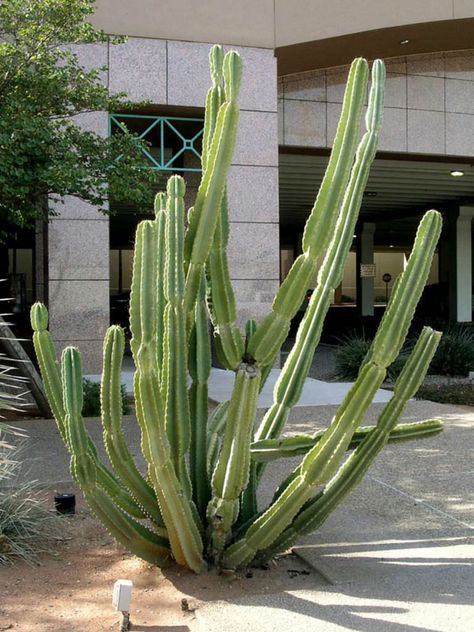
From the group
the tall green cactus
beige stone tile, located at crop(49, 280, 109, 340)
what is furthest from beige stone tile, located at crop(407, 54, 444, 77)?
the tall green cactus

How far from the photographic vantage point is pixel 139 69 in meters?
12.4

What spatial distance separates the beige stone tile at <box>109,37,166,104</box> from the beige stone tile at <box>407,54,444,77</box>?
Answer: 5.26 metres

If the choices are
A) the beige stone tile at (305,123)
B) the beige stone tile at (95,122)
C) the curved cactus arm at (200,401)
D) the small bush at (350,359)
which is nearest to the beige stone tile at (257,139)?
the beige stone tile at (305,123)

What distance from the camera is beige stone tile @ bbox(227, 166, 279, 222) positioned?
506 inches

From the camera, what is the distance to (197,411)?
174 inches

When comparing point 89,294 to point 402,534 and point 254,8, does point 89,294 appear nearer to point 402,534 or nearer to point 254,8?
point 254,8

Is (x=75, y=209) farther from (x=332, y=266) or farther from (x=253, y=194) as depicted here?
(x=332, y=266)

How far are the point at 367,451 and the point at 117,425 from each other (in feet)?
4.35

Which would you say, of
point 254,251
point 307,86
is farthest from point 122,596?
point 307,86

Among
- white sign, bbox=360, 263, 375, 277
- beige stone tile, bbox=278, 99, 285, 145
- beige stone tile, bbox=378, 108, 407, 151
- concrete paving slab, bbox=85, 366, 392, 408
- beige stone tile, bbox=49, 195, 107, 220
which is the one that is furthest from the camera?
white sign, bbox=360, 263, 375, 277

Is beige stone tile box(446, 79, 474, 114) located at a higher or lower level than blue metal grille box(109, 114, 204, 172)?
higher

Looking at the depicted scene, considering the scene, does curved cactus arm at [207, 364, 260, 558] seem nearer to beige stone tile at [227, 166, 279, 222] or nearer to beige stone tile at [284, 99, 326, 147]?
beige stone tile at [227, 166, 279, 222]

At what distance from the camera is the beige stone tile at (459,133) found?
15.8 meters

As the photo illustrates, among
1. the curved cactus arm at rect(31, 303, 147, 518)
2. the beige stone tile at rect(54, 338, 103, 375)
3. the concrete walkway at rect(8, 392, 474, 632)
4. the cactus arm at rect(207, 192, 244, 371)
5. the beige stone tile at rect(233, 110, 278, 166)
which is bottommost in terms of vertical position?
the concrete walkway at rect(8, 392, 474, 632)
